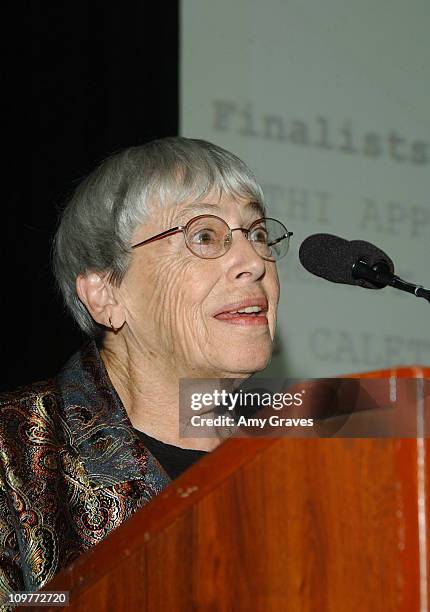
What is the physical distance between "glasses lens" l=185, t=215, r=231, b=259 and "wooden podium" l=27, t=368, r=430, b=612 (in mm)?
942

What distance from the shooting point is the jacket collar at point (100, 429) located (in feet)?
5.98

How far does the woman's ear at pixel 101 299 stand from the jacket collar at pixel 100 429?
78 mm

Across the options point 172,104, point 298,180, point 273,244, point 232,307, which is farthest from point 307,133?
point 232,307

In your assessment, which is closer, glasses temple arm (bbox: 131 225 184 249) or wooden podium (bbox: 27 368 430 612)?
wooden podium (bbox: 27 368 430 612)

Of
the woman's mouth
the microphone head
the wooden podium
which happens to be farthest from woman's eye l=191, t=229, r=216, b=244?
the wooden podium

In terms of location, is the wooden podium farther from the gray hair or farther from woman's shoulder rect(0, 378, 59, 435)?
the gray hair

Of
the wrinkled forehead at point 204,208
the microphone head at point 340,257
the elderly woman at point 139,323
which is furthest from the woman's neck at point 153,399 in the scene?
the microphone head at point 340,257

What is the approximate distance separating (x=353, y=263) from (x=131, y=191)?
67 cm

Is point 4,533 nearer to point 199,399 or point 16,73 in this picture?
point 199,399

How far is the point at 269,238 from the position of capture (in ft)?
6.90

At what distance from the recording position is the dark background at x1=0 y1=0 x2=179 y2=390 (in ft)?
9.51

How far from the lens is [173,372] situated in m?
2.05

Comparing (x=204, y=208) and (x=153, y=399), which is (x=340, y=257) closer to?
(x=204, y=208)

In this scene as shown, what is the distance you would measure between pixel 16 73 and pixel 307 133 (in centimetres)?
90
